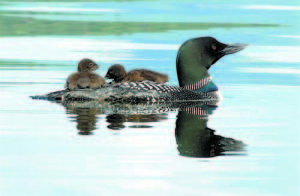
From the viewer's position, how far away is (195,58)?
33.5ft

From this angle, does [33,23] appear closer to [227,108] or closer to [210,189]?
[227,108]

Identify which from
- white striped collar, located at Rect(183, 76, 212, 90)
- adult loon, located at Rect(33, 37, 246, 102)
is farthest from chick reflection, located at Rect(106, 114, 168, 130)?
white striped collar, located at Rect(183, 76, 212, 90)

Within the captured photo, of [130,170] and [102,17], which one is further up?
[102,17]

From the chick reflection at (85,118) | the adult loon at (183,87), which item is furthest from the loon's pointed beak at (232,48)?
the chick reflection at (85,118)

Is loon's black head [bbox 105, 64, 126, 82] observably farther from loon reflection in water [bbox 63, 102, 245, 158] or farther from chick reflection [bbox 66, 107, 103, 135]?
chick reflection [bbox 66, 107, 103, 135]

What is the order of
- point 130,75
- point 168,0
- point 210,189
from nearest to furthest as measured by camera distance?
point 210,189
point 130,75
point 168,0

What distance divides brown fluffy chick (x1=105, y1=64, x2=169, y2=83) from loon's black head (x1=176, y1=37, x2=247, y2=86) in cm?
103

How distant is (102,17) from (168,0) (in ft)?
30.6

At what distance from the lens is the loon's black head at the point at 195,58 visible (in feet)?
33.3

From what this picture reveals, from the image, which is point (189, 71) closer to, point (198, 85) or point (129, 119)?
point (198, 85)

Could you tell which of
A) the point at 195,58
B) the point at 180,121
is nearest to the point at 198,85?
the point at 195,58

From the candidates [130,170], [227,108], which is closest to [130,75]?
[227,108]

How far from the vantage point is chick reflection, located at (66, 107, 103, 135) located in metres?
7.86

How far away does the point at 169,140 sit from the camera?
749 centimetres
